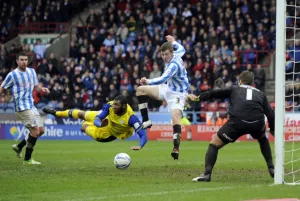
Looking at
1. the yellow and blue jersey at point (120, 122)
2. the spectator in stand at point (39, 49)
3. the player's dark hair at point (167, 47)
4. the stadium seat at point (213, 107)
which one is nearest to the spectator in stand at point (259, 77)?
the stadium seat at point (213, 107)

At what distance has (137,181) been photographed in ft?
40.5

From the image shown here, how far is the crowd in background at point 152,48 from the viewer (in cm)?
3306

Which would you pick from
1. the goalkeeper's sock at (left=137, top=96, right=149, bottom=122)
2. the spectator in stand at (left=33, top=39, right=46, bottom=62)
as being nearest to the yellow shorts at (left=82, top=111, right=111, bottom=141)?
the goalkeeper's sock at (left=137, top=96, right=149, bottom=122)

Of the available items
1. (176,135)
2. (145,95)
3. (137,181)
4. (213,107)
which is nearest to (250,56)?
(213,107)

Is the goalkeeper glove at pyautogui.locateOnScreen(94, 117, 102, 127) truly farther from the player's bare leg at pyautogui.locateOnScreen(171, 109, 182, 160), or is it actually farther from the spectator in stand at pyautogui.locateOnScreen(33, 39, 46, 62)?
the spectator in stand at pyautogui.locateOnScreen(33, 39, 46, 62)

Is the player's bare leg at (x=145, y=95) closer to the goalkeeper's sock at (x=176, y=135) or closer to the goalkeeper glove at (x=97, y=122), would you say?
the goalkeeper's sock at (x=176, y=135)

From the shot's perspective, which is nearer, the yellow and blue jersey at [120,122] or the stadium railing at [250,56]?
the yellow and blue jersey at [120,122]

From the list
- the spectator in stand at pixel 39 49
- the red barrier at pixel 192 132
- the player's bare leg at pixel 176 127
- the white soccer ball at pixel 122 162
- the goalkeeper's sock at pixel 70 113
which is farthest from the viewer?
the spectator in stand at pixel 39 49

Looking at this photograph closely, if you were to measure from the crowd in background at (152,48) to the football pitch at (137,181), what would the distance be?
577 inches

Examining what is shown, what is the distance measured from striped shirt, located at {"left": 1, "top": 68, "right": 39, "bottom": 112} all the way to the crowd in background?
15205 millimetres

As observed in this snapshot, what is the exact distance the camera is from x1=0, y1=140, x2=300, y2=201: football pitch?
33.9 ft

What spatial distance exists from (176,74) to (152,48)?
1921 cm

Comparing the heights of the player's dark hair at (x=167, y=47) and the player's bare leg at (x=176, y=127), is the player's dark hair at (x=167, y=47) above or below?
above

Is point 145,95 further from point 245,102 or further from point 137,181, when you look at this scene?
point 245,102
